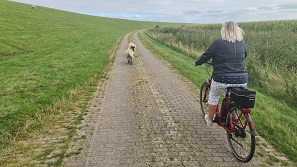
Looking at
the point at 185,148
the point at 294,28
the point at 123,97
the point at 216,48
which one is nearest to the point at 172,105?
the point at 123,97

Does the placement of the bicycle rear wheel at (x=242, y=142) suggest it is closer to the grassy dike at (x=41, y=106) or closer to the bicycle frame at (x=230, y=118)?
the bicycle frame at (x=230, y=118)

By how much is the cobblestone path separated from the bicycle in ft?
0.68

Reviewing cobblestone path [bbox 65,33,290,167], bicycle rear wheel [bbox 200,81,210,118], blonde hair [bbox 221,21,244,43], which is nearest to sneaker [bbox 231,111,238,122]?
cobblestone path [bbox 65,33,290,167]

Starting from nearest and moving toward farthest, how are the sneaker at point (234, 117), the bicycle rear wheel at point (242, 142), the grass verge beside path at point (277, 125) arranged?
1. the bicycle rear wheel at point (242, 142)
2. the sneaker at point (234, 117)
3. the grass verge beside path at point (277, 125)

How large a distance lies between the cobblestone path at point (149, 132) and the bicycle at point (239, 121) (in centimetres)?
21

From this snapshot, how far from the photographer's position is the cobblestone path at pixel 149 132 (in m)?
4.68

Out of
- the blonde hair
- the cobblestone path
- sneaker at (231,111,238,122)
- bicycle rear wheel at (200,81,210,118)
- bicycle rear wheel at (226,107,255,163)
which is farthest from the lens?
bicycle rear wheel at (200,81,210,118)

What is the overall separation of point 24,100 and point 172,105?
15.8 ft

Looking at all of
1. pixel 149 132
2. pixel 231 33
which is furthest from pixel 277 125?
pixel 149 132

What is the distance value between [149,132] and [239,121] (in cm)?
210

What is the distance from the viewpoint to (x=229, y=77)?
489 centimetres

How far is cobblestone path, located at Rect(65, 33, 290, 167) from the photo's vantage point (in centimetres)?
468

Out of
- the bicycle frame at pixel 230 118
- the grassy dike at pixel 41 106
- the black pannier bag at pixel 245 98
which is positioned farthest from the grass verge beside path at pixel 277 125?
the grassy dike at pixel 41 106

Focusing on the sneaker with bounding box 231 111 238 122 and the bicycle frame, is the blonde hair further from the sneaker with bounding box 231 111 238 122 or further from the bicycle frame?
the sneaker with bounding box 231 111 238 122
